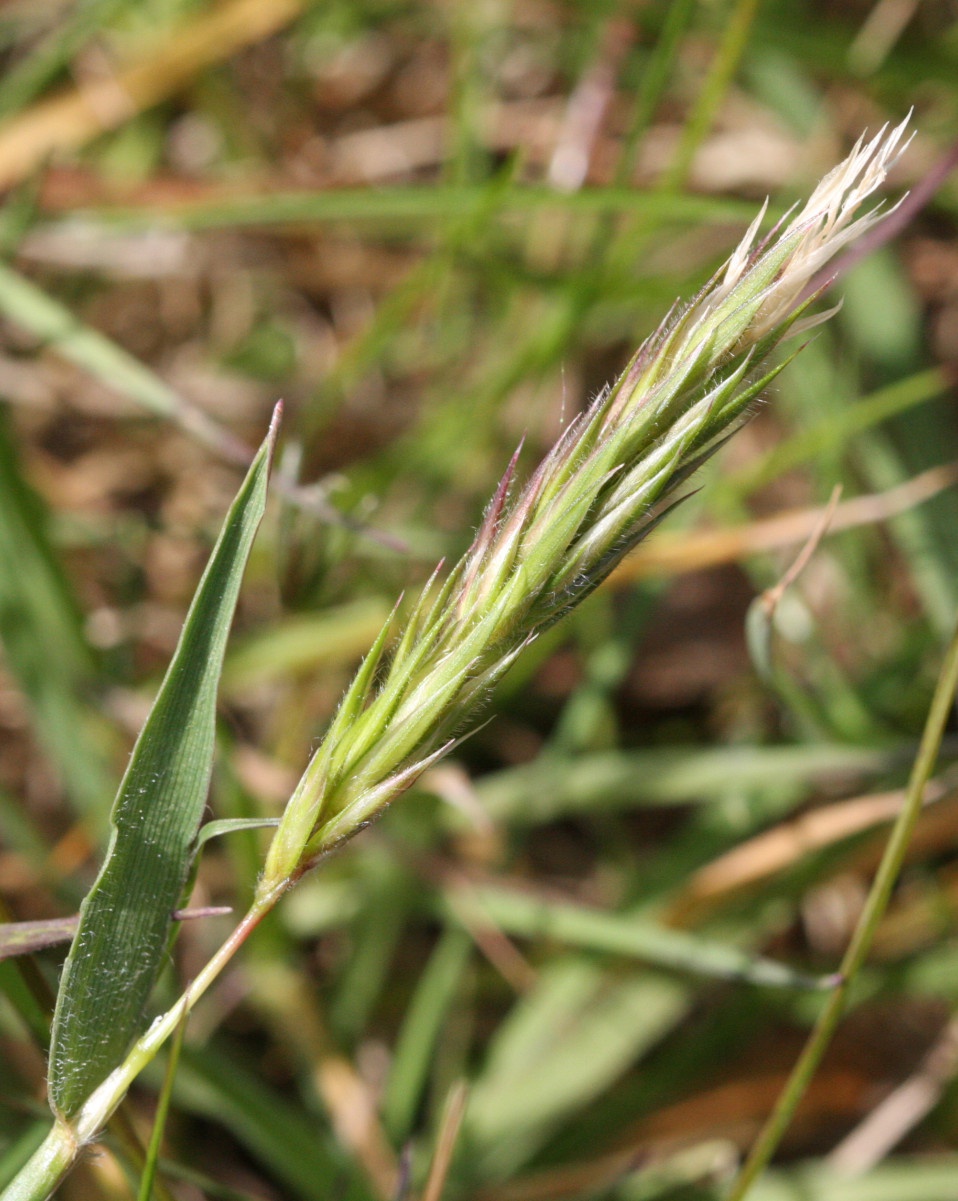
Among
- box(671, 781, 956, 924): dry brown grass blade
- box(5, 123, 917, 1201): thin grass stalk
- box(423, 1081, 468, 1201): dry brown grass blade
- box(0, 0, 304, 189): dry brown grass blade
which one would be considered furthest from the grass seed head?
box(0, 0, 304, 189): dry brown grass blade

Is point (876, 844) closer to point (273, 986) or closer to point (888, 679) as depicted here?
point (888, 679)

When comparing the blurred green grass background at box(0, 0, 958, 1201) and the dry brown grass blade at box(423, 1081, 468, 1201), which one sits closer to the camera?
the dry brown grass blade at box(423, 1081, 468, 1201)

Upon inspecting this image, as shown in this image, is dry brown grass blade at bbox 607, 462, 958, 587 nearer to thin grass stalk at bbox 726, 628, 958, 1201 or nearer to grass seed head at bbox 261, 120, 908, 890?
thin grass stalk at bbox 726, 628, 958, 1201

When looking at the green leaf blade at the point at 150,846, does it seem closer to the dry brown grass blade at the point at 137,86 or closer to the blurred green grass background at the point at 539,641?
the blurred green grass background at the point at 539,641

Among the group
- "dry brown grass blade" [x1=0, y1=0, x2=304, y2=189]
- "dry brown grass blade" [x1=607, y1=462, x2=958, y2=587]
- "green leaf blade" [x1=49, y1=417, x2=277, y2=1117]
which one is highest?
"dry brown grass blade" [x1=0, y1=0, x2=304, y2=189]

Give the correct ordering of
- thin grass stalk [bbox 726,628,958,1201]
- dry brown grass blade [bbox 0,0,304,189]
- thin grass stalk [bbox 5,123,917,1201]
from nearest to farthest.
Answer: thin grass stalk [bbox 5,123,917,1201], thin grass stalk [bbox 726,628,958,1201], dry brown grass blade [bbox 0,0,304,189]

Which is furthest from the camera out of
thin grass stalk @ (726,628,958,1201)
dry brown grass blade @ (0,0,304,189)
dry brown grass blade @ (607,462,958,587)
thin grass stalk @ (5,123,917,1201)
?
dry brown grass blade @ (0,0,304,189)

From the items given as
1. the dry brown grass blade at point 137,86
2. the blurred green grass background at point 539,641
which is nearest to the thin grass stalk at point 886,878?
the blurred green grass background at point 539,641

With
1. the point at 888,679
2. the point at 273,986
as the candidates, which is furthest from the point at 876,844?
the point at 273,986
